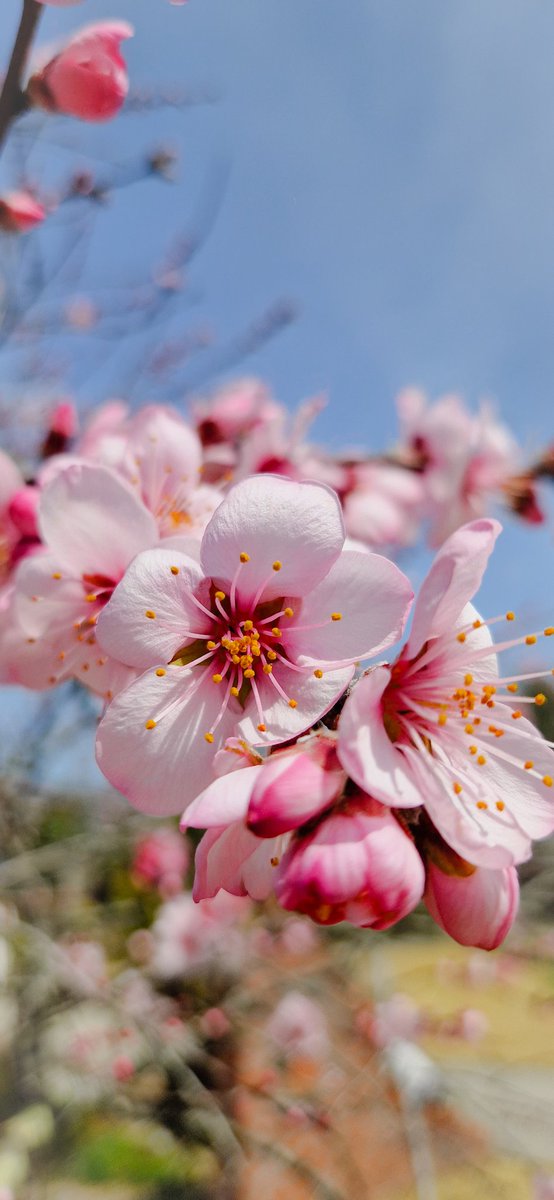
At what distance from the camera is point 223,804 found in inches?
15.6

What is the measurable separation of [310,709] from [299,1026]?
11.2 ft

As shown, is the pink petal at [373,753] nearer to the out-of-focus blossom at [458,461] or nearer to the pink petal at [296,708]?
the pink petal at [296,708]

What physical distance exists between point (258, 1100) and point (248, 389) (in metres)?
3.07

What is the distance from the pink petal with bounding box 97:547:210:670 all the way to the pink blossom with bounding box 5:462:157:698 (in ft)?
0.28

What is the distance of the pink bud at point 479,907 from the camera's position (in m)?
0.45

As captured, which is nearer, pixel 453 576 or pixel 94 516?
pixel 453 576

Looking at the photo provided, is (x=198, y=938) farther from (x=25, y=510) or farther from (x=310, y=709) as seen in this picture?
(x=310, y=709)

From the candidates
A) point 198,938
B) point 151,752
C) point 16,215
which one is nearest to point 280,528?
point 151,752

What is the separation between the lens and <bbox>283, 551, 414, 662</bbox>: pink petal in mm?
467

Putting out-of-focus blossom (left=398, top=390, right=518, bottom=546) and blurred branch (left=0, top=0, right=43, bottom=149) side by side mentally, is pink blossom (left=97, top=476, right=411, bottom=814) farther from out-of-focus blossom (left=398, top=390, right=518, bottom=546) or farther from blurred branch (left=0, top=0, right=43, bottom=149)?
out-of-focus blossom (left=398, top=390, right=518, bottom=546)

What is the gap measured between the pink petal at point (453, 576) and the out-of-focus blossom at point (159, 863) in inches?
140

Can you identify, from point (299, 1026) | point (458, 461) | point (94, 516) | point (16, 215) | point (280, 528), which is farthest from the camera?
point (299, 1026)

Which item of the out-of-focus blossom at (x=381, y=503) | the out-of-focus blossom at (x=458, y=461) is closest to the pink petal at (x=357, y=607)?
the out-of-focus blossom at (x=381, y=503)

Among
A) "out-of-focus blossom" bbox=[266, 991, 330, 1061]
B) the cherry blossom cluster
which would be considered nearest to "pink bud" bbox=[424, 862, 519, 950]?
the cherry blossom cluster
